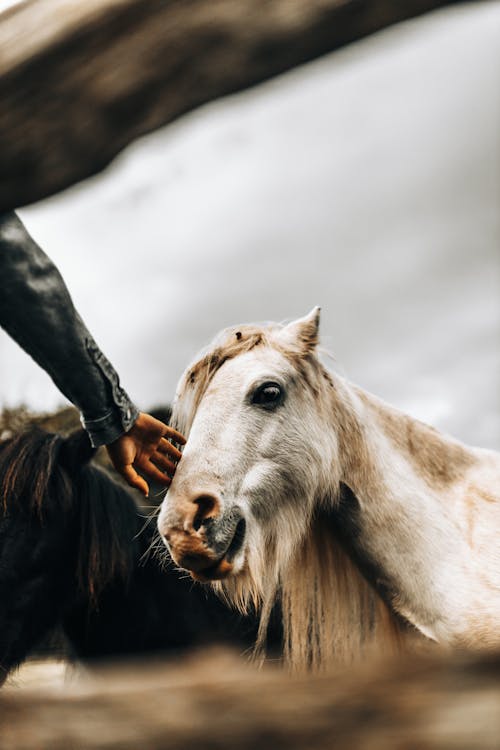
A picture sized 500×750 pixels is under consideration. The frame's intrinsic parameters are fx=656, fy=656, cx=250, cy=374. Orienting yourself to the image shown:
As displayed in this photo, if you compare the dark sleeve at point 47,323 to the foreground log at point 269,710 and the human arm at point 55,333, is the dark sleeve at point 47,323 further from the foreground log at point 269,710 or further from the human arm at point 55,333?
the foreground log at point 269,710

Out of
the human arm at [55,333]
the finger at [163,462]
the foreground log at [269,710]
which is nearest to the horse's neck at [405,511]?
the finger at [163,462]

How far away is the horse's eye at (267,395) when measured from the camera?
88.1 inches

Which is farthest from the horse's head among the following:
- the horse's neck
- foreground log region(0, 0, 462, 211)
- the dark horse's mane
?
foreground log region(0, 0, 462, 211)

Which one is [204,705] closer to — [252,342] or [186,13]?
[186,13]

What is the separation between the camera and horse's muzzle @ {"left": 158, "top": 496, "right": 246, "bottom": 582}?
1.94 metres

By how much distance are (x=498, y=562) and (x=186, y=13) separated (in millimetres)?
1912

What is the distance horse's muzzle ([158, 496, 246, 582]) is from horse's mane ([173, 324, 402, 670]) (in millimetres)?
212

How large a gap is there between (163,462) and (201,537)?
272 mm

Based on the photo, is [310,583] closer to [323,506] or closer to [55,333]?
Answer: [323,506]

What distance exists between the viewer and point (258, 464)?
2.17 metres

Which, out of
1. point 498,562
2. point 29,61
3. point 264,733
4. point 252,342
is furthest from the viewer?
point 252,342

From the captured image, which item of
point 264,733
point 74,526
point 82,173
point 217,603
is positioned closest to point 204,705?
point 264,733

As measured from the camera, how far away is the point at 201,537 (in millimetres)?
1945

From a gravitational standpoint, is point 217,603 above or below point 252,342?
below
